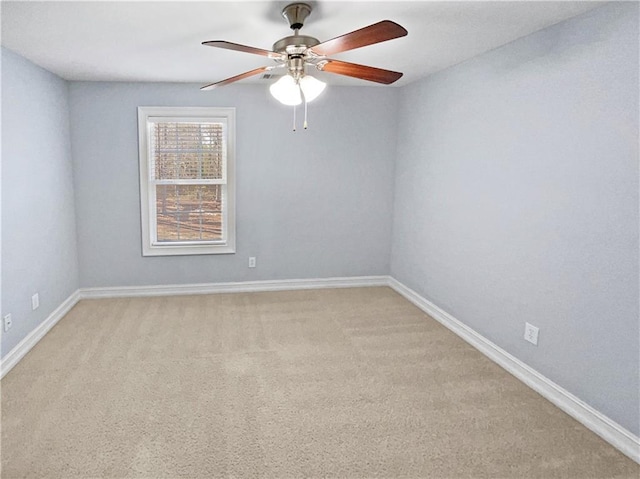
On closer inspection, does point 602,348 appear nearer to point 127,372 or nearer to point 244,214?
point 127,372

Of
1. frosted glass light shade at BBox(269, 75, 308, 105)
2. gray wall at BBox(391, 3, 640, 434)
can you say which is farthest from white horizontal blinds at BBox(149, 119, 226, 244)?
gray wall at BBox(391, 3, 640, 434)

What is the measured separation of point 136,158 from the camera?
439 centimetres

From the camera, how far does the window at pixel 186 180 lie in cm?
442

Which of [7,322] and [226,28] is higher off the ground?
[226,28]

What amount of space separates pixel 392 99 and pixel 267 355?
3063 mm

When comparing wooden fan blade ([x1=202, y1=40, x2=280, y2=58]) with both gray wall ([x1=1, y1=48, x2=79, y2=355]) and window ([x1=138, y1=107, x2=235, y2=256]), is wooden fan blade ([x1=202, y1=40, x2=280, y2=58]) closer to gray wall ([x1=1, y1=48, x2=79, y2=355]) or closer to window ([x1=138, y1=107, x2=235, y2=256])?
gray wall ([x1=1, y1=48, x2=79, y2=355])

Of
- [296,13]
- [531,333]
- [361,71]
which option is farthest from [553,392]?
[296,13]

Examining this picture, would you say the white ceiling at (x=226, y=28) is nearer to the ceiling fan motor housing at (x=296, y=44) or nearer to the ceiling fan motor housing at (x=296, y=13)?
the ceiling fan motor housing at (x=296, y=13)

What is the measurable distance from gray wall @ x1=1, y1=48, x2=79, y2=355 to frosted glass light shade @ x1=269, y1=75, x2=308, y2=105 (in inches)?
76.6

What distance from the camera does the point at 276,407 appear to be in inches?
102

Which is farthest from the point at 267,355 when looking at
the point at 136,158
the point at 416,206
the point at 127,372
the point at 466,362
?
the point at 136,158

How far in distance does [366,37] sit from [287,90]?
71 cm

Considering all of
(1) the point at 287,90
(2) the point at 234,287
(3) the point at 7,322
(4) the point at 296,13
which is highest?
(4) the point at 296,13

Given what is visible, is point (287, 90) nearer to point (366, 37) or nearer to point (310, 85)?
point (310, 85)
